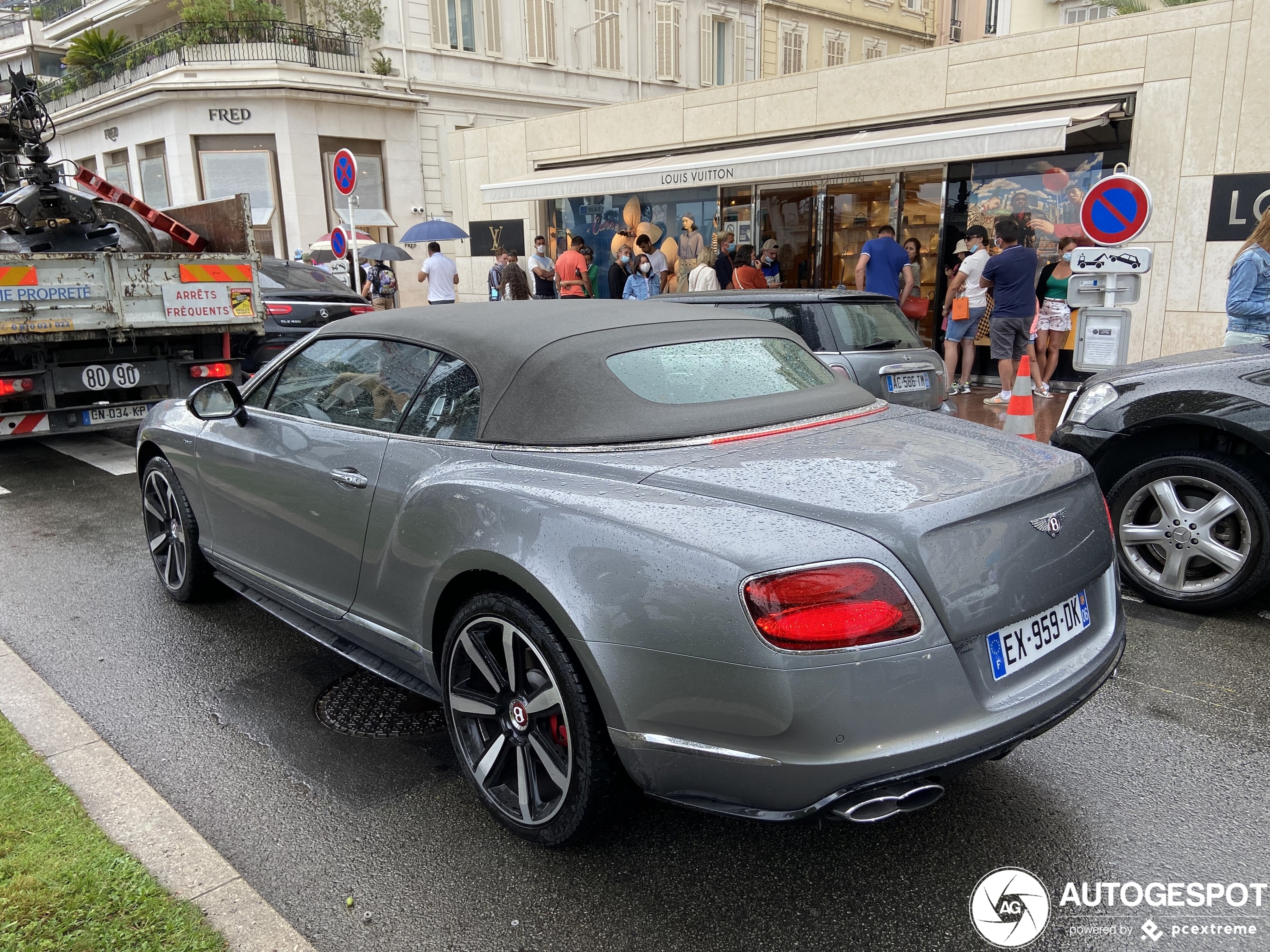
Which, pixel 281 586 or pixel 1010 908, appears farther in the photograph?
pixel 281 586

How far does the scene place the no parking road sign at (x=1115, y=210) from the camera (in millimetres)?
7094

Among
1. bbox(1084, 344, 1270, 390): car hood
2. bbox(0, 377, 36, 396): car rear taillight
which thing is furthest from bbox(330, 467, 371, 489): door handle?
bbox(0, 377, 36, 396): car rear taillight

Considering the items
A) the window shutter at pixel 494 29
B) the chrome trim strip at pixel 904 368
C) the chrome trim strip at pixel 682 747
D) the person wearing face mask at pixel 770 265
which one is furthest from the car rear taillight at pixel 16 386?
the window shutter at pixel 494 29

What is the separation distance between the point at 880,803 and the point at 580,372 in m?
1.56

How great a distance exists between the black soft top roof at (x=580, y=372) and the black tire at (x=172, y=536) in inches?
64.6

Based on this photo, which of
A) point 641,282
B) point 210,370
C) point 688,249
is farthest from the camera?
point 688,249

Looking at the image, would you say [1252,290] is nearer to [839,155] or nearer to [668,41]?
[839,155]

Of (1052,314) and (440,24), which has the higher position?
(440,24)

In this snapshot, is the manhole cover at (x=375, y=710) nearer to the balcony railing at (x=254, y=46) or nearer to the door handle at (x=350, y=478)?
the door handle at (x=350, y=478)

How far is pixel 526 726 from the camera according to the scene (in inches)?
105

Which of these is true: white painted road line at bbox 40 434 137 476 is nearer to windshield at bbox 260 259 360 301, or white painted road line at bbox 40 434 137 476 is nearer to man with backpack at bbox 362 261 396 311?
windshield at bbox 260 259 360 301

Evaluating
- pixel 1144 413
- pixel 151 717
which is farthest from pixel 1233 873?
pixel 151 717

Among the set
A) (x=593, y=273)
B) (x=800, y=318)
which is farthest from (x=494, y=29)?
(x=800, y=318)

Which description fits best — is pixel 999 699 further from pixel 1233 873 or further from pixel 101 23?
pixel 101 23
